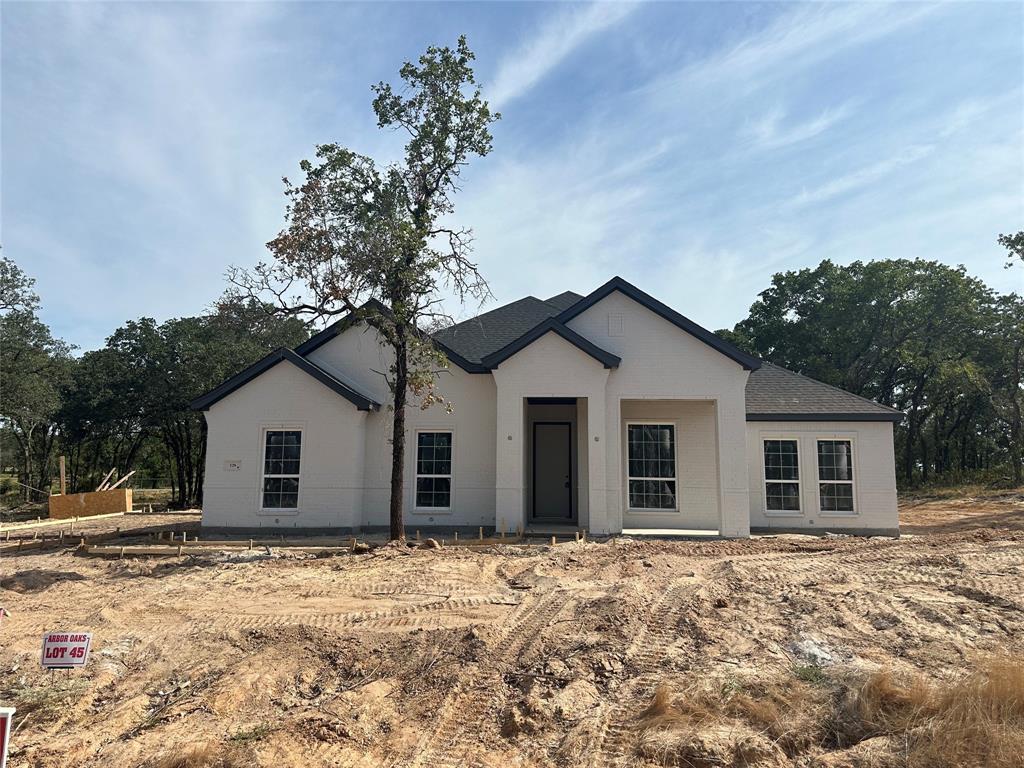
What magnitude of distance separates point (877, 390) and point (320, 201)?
115ft

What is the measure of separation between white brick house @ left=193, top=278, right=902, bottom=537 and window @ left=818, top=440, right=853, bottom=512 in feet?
0.12

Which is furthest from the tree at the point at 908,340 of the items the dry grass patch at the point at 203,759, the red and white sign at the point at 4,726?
the red and white sign at the point at 4,726

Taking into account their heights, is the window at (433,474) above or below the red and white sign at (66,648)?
above

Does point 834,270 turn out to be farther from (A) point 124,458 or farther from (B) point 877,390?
(A) point 124,458

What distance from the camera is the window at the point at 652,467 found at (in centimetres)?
1602

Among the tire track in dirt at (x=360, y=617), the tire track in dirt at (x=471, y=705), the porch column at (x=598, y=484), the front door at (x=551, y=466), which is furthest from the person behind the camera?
the front door at (x=551, y=466)

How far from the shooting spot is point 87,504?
22672 millimetres

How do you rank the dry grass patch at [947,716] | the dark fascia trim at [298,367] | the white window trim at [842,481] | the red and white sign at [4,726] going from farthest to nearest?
the white window trim at [842,481], the dark fascia trim at [298,367], the dry grass patch at [947,716], the red and white sign at [4,726]

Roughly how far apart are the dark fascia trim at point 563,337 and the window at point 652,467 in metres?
2.45

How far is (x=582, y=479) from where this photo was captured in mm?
15992

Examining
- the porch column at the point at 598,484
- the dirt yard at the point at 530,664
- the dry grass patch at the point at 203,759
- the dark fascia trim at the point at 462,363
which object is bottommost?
the dry grass patch at the point at 203,759

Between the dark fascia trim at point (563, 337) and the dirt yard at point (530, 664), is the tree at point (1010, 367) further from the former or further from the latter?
the dark fascia trim at point (563, 337)

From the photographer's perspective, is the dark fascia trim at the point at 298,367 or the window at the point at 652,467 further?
the window at the point at 652,467

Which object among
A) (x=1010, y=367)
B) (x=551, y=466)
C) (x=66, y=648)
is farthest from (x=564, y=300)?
(x=1010, y=367)
